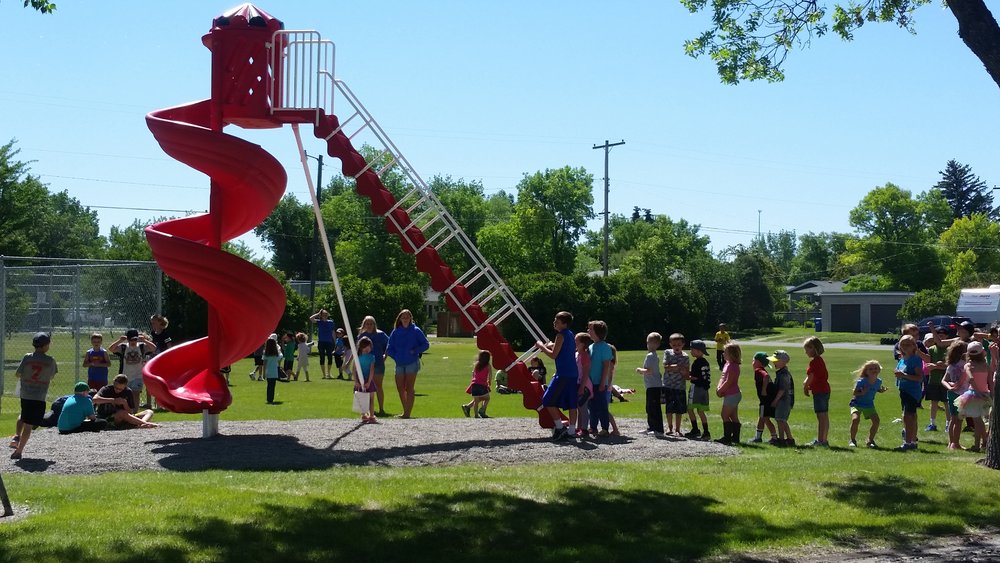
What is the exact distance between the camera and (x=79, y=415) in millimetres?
13906

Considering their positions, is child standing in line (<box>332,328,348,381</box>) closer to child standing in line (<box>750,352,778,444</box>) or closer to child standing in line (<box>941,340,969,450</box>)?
child standing in line (<box>750,352,778,444</box>)

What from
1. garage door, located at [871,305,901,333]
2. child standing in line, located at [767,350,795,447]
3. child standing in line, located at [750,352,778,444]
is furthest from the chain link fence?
garage door, located at [871,305,901,333]

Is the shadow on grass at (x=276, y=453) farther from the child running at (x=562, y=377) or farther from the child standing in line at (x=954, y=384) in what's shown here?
the child standing in line at (x=954, y=384)

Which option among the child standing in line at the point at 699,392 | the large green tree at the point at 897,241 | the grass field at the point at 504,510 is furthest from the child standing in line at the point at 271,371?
the large green tree at the point at 897,241

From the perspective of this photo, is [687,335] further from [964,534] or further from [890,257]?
[964,534]

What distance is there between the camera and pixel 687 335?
56406mm

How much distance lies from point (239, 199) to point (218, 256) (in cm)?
99

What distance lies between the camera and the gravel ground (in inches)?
449

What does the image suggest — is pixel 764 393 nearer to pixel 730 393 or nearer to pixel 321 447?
pixel 730 393

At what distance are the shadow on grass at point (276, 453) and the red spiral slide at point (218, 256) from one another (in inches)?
29.4

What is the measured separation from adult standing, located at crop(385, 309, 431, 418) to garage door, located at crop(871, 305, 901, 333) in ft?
221

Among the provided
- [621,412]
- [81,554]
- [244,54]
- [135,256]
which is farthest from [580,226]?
[81,554]

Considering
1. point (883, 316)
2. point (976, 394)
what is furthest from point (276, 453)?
point (883, 316)

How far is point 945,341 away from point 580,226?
6611cm
